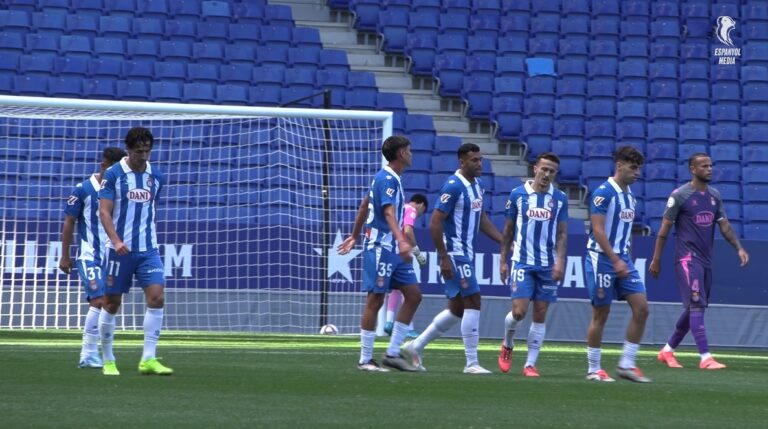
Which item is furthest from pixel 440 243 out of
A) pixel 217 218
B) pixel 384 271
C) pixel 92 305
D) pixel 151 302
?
pixel 217 218

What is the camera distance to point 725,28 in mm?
28844

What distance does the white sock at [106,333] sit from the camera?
10711mm

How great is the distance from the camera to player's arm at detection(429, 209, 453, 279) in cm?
1159

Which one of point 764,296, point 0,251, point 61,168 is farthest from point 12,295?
point 764,296

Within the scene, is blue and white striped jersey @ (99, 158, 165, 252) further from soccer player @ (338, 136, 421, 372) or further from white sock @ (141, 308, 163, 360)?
soccer player @ (338, 136, 421, 372)

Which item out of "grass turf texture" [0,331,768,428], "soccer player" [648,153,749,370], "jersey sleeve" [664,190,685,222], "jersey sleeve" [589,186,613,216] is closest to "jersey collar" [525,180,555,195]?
"jersey sleeve" [589,186,613,216]

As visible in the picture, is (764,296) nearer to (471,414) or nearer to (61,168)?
(61,168)

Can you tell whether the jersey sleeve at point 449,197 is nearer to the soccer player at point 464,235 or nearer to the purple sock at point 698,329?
the soccer player at point 464,235

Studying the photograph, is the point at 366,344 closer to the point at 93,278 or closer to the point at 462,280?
the point at 462,280

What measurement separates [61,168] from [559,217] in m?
9.41

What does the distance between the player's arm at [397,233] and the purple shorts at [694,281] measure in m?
3.63

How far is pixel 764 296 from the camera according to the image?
2097cm

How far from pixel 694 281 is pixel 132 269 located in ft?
18.9

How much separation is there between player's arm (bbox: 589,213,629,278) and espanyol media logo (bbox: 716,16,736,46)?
18615 millimetres
